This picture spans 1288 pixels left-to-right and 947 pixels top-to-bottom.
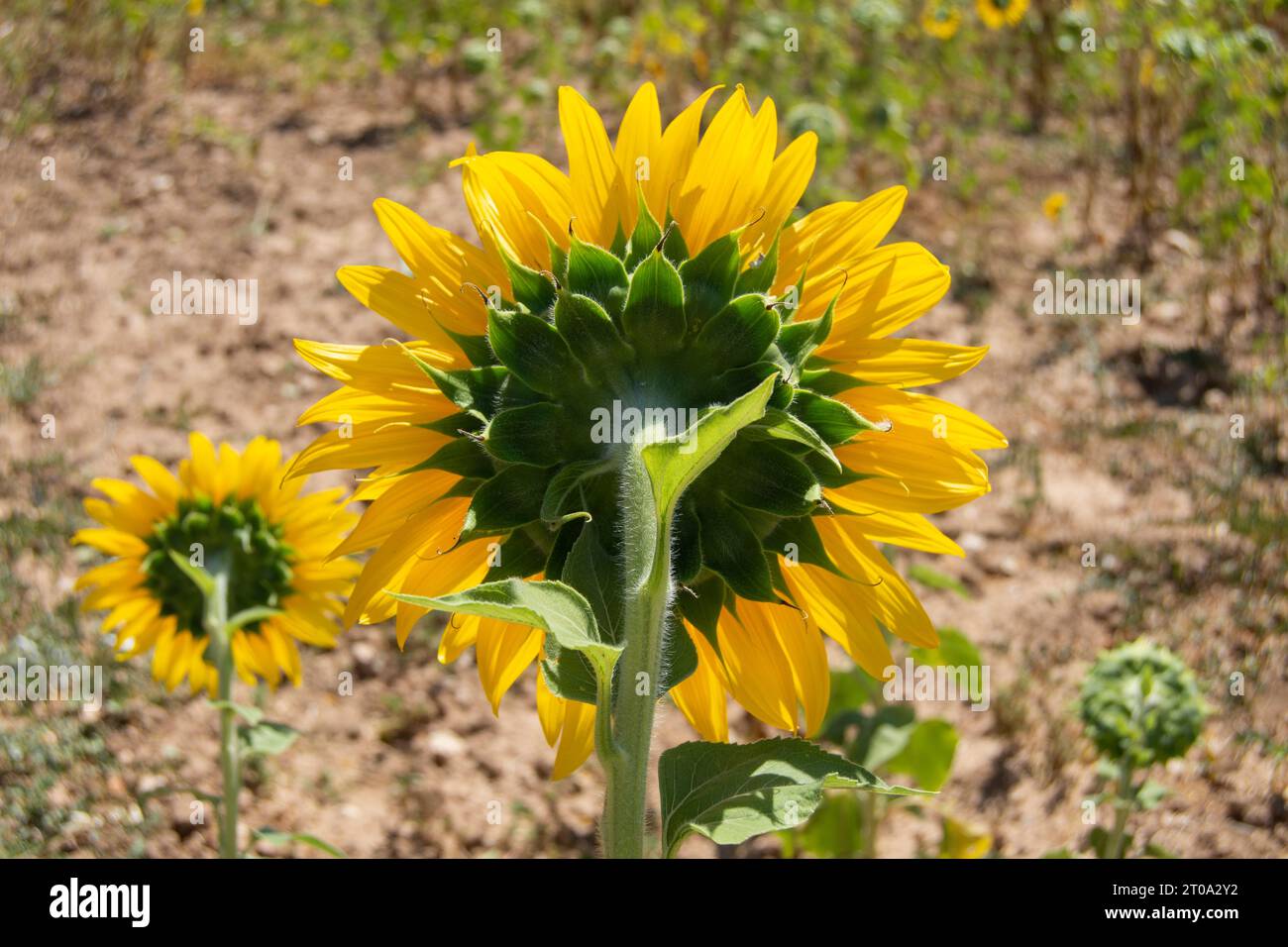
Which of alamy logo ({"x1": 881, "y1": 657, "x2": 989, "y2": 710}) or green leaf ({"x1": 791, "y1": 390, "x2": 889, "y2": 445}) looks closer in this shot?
green leaf ({"x1": 791, "y1": 390, "x2": 889, "y2": 445})

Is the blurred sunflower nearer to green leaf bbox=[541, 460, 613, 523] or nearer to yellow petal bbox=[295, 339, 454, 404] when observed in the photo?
yellow petal bbox=[295, 339, 454, 404]

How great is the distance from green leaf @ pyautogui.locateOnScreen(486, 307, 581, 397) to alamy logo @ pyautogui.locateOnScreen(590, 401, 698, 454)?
52 mm

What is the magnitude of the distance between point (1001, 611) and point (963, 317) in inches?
54.9

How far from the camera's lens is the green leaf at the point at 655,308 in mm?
1329

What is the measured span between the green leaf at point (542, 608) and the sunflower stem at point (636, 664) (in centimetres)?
6

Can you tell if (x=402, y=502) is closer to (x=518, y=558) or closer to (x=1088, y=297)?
(x=518, y=558)

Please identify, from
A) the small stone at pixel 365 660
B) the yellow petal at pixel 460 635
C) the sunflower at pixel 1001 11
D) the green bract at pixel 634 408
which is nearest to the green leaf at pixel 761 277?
the green bract at pixel 634 408

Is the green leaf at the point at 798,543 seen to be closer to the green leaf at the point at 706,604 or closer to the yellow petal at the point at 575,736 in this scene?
the green leaf at the point at 706,604

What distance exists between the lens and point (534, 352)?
136 cm

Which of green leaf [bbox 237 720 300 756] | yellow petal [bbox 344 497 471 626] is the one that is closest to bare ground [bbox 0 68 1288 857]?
green leaf [bbox 237 720 300 756]

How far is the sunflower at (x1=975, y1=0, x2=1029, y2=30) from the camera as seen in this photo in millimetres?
5949

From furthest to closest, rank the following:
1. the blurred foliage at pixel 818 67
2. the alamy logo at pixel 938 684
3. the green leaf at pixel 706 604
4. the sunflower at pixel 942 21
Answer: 1. the sunflower at pixel 942 21
2. the blurred foliage at pixel 818 67
3. the alamy logo at pixel 938 684
4. the green leaf at pixel 706 604
